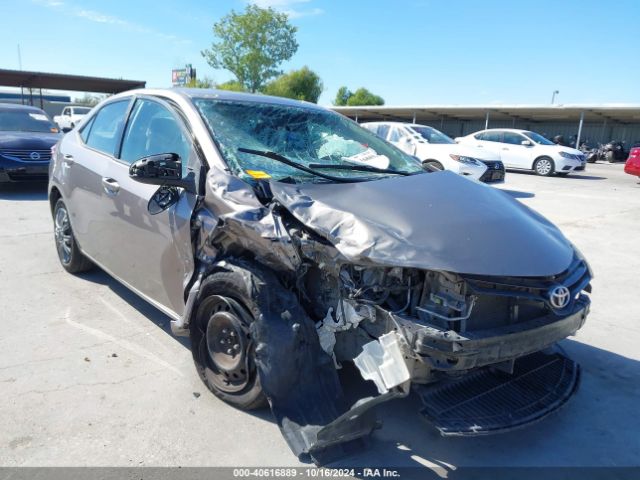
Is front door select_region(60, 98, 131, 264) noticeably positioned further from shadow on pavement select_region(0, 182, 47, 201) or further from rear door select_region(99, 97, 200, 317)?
shadow on pavement select_region(0, 182, 47, 201)

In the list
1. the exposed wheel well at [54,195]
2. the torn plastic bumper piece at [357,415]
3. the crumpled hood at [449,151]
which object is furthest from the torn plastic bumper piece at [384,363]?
the crumpled hood at [449,151]

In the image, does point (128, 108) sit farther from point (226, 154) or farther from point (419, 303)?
point (419, 303)

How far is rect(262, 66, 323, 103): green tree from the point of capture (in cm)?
5205

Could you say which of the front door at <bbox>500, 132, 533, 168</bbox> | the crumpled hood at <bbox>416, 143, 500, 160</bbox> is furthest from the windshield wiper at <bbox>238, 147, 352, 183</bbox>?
the front door at <bbox>500, 132, 533, 168</bbox>

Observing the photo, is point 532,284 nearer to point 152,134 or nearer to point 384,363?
point 384,363

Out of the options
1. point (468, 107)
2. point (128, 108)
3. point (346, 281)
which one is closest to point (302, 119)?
point (128, 108)

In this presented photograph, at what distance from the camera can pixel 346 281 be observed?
7.85 ft

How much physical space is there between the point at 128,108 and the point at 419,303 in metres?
2.87

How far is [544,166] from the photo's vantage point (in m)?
16.9

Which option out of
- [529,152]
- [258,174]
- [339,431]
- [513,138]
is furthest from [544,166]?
[339,431]

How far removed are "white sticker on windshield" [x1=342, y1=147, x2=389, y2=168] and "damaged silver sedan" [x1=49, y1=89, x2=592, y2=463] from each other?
51 millimetres

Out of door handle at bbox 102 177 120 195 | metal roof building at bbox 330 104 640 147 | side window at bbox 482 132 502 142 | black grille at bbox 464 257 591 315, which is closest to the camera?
black grille at bbox 464 257 591 315

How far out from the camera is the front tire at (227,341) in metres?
2.64

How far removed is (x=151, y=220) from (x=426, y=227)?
1.82 metres
